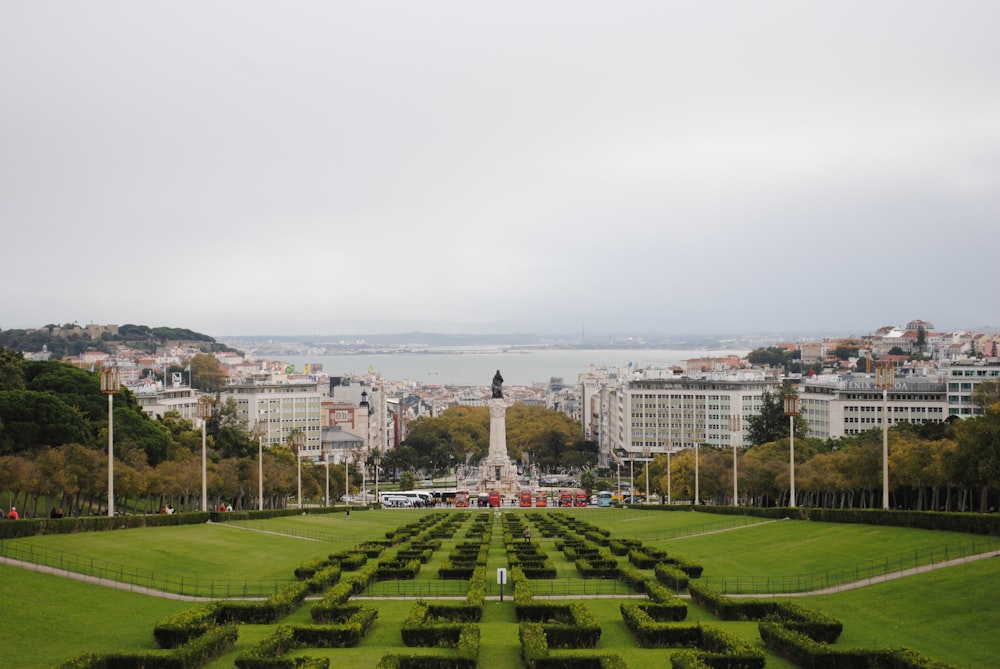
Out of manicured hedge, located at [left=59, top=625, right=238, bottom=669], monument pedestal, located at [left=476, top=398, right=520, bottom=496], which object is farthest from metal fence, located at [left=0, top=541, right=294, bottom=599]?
monument pedestal, located at [left=476, top=398, right=520, bottom=496]

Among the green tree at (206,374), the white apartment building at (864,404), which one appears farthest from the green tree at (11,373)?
the green tree at (206,374)

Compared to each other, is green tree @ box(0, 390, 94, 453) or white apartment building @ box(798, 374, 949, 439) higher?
green tree @ box(0, 390, 94, 453)

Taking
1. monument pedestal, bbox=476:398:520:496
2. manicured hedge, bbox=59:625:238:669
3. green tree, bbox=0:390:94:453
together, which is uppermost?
green tree, bbox=0:390:94:453

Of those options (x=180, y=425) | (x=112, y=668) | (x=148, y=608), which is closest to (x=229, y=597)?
(x=148, y=608)

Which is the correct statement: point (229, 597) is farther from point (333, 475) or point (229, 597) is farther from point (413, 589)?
point (333, 475)

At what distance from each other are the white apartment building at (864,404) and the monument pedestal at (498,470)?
35.4m

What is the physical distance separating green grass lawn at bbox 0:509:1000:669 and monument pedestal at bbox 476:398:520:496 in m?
70.9

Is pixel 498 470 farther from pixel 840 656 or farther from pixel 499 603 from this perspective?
pixel 840 656

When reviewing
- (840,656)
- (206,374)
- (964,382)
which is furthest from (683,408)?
(840,656)

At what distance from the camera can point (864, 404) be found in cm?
12469

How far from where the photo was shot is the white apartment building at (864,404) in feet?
394

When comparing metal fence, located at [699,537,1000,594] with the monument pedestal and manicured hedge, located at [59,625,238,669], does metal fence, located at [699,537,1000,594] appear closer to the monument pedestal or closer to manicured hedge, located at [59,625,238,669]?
manicured hedge, located at [59,625,238,669]

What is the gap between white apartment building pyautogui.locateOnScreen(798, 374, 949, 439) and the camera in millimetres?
120188

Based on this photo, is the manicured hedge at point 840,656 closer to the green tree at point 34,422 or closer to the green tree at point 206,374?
the green tree at point 34,422
